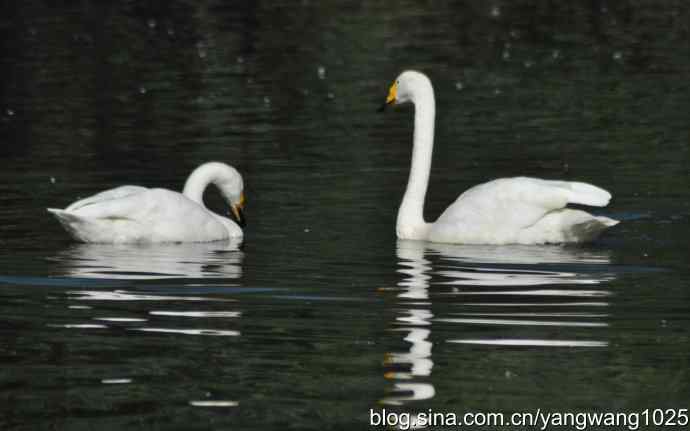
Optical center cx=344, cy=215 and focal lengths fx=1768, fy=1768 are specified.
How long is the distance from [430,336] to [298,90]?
59.4ft

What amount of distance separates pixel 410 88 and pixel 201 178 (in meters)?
2.08

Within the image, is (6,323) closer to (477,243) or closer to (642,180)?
(477,243)

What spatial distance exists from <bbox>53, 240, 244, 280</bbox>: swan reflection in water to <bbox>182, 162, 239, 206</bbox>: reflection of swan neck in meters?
0.91

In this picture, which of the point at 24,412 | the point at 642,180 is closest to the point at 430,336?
the point at 24,412

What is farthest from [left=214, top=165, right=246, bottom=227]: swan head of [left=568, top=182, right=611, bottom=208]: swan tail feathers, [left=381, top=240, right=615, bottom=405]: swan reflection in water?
[left=568, top=182, right=611, bottom=208]: swan tail feathers

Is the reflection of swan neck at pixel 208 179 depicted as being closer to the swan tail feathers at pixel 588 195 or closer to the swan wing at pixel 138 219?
the swan wing at pixel 138 219

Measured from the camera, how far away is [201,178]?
16188mm

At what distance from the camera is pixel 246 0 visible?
50.5m

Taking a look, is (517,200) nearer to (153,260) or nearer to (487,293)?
(487,293)

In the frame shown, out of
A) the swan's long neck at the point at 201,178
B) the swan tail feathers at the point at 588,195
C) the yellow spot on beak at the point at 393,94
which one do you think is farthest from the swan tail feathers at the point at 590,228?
the swan's long neck at the point at 201,178

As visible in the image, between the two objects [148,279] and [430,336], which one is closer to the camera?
[430,336]

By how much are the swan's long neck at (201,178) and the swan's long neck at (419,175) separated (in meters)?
1.75

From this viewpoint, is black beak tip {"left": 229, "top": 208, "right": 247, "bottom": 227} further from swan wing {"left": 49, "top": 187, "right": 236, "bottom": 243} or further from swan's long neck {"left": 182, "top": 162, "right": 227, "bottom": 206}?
swan wing {"left": 49, "top": 187, "right": 236, "bottom": 243}

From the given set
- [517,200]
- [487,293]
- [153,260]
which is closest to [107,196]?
[153,260]
